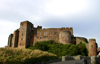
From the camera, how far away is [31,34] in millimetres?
56000

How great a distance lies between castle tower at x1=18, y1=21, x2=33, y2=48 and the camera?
52.5 metres

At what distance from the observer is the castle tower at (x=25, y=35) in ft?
172

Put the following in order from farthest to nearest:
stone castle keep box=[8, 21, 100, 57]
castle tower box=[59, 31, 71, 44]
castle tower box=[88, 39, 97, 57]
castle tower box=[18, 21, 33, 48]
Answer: castle tower box=[18, 21, 33, 48] → stone castle keep box=[8, 21, 100, 57] → castle tower box=[59, 31, 71, 44] → castle tower box=[88, 39, 97, 57]

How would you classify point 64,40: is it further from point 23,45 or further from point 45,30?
point 23,45

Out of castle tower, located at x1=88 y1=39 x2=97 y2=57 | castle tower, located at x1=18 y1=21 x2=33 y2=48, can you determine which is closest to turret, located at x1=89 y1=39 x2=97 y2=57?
castle tower, located at x1=88 y1=39 x2=97 y2=57

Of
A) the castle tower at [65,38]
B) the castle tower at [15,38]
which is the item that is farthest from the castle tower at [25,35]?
the castle tower at [65,38]

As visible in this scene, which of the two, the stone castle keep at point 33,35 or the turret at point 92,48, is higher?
the stone castle keep at point 33,35

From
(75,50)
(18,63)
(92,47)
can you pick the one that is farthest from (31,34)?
(18,63)

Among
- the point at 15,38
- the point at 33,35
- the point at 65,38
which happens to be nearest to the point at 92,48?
the point at 65,38

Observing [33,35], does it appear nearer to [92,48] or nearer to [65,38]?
[65,38]

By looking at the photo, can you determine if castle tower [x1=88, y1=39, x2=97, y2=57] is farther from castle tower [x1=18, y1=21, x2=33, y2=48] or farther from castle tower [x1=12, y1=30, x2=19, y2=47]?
castle tower [x1=12, y1=30, x2=19, y2=47]

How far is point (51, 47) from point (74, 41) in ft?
37.7

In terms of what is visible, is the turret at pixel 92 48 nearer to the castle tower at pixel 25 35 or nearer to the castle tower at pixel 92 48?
the castle tower at pixel 92 48

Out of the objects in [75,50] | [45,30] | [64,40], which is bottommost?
[75,50]
